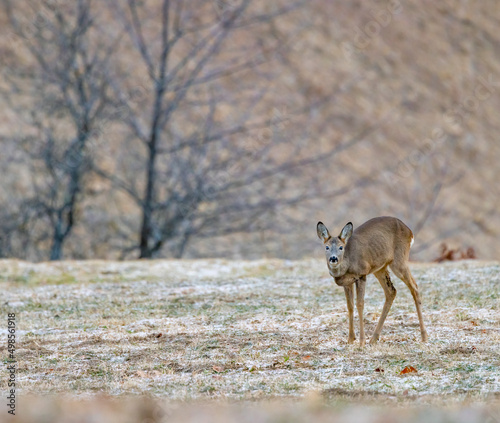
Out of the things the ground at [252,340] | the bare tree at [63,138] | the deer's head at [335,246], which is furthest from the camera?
the bare tree at [63,138]

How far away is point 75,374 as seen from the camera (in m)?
8.71

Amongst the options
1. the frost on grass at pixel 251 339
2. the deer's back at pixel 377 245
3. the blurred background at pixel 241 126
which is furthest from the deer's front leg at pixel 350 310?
the blurred background at pixel 241 126

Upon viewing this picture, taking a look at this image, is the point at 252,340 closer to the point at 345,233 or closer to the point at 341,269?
the point at 341,269

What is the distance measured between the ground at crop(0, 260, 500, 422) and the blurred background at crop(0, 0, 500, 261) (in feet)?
36.1

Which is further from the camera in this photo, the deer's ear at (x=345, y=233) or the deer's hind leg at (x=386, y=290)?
the deer's hind leg at (x=386, y=290)

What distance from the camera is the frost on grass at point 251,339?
25.6 ft

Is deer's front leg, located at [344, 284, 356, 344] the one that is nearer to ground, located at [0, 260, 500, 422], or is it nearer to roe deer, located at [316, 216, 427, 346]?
roe deer, located at [316, 216, 427, 346]

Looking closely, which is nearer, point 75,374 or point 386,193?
point 75,374

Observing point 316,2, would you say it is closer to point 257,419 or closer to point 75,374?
point 75,374

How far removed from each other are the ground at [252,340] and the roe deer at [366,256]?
0.44m

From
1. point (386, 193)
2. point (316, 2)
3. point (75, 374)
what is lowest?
point (75, 374)

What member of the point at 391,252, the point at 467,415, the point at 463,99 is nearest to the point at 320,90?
the point at 463,99

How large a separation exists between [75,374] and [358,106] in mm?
37237

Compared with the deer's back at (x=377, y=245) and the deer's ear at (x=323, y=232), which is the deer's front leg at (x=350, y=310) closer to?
the deer's back at (x=377, y=245)
